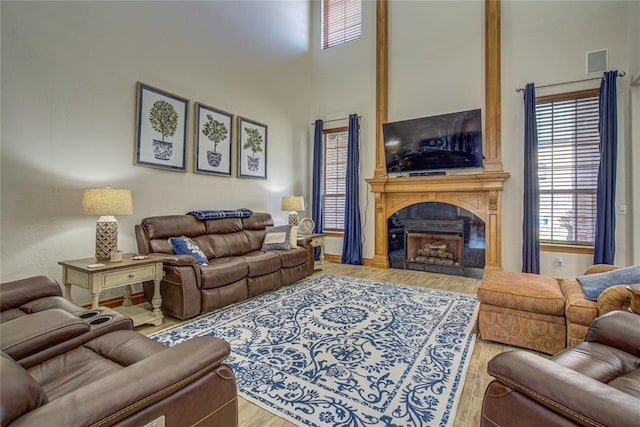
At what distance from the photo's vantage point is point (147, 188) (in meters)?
3.51

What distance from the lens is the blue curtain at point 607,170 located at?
11.8ft

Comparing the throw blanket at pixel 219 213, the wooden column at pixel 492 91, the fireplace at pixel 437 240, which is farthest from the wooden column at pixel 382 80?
the throw blanket at pixel 219 213

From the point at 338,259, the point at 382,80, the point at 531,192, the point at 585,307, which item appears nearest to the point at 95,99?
the point at 382,80

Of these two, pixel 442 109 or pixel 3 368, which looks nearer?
pixel 3 368

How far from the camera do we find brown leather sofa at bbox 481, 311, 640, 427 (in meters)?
0.86

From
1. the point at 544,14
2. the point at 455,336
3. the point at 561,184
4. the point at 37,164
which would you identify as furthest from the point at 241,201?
the point at 544,14

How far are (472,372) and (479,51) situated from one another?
455 cm

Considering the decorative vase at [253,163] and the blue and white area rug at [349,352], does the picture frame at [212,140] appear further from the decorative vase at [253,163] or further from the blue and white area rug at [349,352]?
the blue and white area rug at [349,352]

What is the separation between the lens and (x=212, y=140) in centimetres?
423

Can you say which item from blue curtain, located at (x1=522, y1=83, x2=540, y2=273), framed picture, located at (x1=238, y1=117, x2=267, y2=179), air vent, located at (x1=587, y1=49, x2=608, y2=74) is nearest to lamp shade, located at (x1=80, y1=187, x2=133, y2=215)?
framed picture, located at (x1=238, y1=117, x2=267, y2=179)

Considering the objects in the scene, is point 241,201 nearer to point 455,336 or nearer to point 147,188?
point 147,188

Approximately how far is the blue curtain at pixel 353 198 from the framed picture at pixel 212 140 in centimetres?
216

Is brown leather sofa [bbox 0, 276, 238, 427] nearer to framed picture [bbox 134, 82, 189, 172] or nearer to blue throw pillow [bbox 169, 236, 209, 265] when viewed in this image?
blue throw pillow [bbox 169, 236, 209, 265]

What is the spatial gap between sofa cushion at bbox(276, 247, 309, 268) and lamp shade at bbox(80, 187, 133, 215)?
1860 mm
